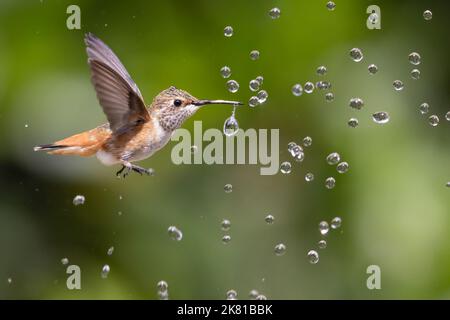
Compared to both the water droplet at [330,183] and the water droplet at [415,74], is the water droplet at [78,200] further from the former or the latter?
the water droplet at [415,74]

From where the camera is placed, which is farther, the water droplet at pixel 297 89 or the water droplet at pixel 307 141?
the water droplet at pixel 307 141

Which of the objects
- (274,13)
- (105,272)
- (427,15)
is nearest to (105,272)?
(105,272)

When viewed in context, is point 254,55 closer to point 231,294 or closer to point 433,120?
point 433,120

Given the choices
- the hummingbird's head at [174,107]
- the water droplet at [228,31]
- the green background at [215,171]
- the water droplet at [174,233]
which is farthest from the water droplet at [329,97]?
the hummingbird's head at [174,107]

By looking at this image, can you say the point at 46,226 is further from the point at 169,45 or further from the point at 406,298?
the point at 406,298

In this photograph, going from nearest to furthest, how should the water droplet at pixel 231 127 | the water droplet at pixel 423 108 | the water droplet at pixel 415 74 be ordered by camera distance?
the water droplet at pixel 231 127 < the water droplet at pixel 423 108 < the water droplet at pixel 415 74

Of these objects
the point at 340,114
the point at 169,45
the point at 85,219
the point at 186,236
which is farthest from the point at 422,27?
the point at 85,219

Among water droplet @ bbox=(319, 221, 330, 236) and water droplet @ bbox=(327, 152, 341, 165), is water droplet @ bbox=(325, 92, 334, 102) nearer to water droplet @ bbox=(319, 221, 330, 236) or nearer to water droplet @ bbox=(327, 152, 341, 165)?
water droplet @ bbox=(327, 152, 341, 165)

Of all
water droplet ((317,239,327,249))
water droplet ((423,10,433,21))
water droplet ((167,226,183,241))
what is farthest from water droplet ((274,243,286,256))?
water droplet ((423,10,433,21))
